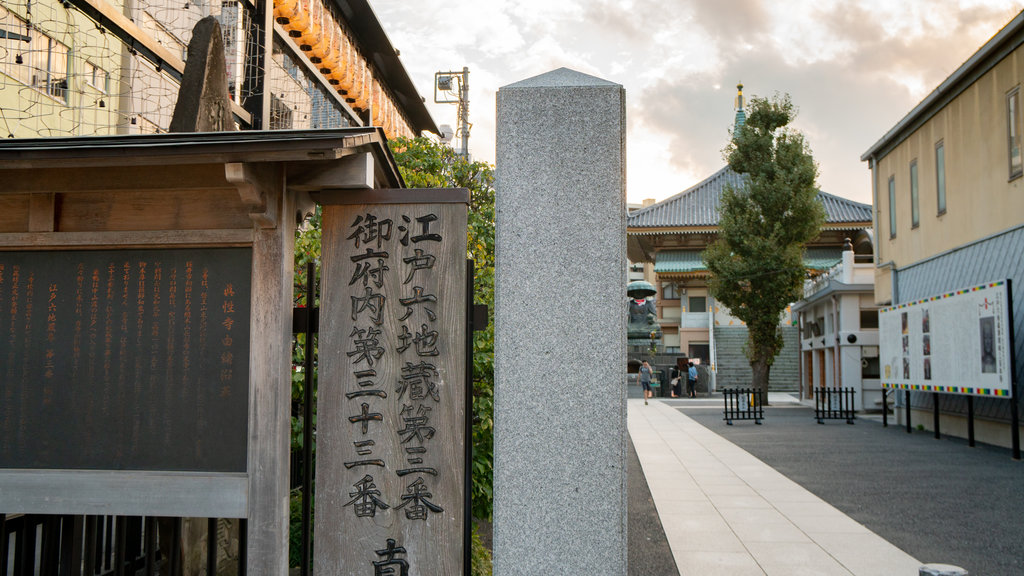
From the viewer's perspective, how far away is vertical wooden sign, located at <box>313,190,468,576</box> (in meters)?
3.82

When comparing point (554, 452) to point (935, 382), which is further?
point (935, 382)

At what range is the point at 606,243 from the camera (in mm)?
3715

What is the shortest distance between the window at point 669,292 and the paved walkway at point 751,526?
29156 millimetres

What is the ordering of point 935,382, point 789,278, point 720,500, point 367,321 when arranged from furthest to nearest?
point 789,278 < point 935,382 < point 720,500 < point 367,321

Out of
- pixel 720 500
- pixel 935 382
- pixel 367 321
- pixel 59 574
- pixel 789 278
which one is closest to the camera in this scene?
pixel 367 321

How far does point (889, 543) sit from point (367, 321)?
583cm

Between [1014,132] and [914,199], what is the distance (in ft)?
16.7

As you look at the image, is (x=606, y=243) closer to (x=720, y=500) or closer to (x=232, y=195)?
(x=232, y=195)

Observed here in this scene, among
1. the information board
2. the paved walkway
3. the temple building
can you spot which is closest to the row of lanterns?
the paved walkway

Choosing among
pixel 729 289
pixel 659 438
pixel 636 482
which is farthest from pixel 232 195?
pixel 729 289

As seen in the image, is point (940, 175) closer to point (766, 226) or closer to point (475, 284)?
point (766, 226)

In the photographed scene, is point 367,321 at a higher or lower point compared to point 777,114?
lower

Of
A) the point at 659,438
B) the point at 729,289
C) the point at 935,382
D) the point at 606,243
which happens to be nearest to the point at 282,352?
the point at 606,243

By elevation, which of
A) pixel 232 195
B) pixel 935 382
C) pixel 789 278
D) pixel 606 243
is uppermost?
pixel 789 278
